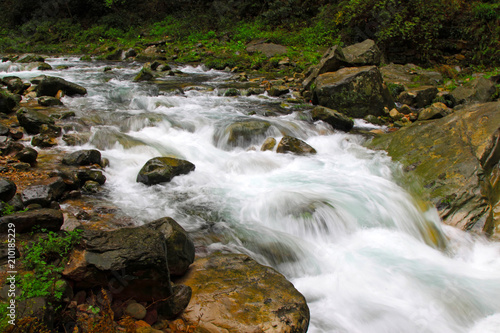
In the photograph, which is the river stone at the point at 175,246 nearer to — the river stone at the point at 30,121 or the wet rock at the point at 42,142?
the wet rock at the point at 42,142

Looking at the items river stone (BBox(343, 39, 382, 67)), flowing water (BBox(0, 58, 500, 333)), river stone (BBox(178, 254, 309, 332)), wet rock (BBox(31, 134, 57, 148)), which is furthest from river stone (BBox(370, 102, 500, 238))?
wet rock (BBox(31, 134, 57, 148))

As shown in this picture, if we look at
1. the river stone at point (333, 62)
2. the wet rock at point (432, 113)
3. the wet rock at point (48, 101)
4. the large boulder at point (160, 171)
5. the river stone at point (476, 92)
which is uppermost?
the river stone at point (333, 62)

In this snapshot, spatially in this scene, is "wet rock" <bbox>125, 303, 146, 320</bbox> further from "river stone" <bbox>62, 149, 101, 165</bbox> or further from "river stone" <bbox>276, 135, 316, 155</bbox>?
"river stone" <bbox>276, 135, 316, 155</bbox>

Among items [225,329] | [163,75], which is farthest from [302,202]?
[163,75]

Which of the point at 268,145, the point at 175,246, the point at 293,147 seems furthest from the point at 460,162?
the point at 175,246

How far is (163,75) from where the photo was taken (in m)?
14.5

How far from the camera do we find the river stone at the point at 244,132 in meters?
7.83

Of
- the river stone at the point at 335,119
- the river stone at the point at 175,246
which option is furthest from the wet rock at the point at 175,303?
the river stone at the point at 335,119

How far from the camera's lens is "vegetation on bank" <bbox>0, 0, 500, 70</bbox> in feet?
52.0

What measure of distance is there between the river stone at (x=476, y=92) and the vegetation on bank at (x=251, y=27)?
228 inches

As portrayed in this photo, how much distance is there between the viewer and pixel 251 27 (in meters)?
23.2

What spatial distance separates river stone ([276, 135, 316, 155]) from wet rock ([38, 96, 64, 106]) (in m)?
6.11

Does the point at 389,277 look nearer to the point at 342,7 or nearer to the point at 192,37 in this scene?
the point at 342,7

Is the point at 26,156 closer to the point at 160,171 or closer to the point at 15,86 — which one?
the point at 160,171
